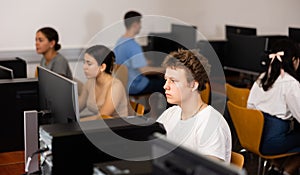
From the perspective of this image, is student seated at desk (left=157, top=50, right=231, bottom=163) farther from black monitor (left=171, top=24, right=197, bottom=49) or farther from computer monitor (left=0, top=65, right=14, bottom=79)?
black monitor (left=171, top=24, right=197, bottom=49)

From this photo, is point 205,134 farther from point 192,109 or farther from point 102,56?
point 102,56

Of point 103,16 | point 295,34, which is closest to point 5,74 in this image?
point 103,16

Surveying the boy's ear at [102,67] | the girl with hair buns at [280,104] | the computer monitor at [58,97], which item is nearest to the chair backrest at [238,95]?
the girl with hair buns at [280,104]

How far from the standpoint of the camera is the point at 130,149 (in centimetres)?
180

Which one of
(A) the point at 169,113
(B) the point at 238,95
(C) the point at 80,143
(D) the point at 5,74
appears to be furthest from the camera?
(B) the point at 238,95

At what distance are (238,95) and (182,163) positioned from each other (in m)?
2.99

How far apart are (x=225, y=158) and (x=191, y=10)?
4283 millimetres

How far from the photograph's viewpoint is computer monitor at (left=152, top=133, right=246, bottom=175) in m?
1.12

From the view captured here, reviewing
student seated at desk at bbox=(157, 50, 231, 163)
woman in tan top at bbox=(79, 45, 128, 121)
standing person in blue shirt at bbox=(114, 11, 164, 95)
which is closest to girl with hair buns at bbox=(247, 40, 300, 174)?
woman in tan top at bbox=(79, 45, 128, 121)

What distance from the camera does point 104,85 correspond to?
11.3ft

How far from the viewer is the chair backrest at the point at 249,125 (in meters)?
3.47

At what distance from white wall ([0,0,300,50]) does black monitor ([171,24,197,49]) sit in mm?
216

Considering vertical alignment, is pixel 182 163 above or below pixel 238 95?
above

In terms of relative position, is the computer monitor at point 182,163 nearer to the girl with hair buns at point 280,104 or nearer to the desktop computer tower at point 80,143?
the desktop computer tower at point 80,143
